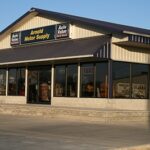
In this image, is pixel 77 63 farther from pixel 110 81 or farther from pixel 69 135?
pixel 69 135

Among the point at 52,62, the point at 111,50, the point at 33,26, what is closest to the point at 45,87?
the point at 52,62

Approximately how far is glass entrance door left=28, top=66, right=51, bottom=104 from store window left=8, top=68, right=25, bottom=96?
68 cm

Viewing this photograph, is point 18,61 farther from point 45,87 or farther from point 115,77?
point 115,77

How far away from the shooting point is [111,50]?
900 inches

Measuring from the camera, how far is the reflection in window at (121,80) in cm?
2336

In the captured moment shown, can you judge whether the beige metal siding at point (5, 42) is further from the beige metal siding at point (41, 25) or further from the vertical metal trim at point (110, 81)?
the vertical metal trim at point (110, 81)

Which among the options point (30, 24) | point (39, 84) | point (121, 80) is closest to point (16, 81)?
point (39, 84)

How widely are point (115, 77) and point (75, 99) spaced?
2643mm

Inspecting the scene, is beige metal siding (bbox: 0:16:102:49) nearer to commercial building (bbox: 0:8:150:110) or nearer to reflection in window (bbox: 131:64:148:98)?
commercial building (bbox: 0:8:150:110)

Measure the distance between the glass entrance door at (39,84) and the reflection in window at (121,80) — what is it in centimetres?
491

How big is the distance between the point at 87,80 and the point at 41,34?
17.5ft

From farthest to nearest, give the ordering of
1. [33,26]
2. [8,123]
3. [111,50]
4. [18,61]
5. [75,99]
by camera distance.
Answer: [33,26]
[18,61]
[75,99]
[111,50]
[8,123]

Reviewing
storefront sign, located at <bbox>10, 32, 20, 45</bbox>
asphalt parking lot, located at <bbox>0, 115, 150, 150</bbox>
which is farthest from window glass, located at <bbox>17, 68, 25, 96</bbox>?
asphalt parking lot, located at <bbox>0, 115, 150, 150</bbox>

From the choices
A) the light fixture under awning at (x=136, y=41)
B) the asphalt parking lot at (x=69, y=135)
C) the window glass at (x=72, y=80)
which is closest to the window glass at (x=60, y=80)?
the window glass at (x=72, y=80)
